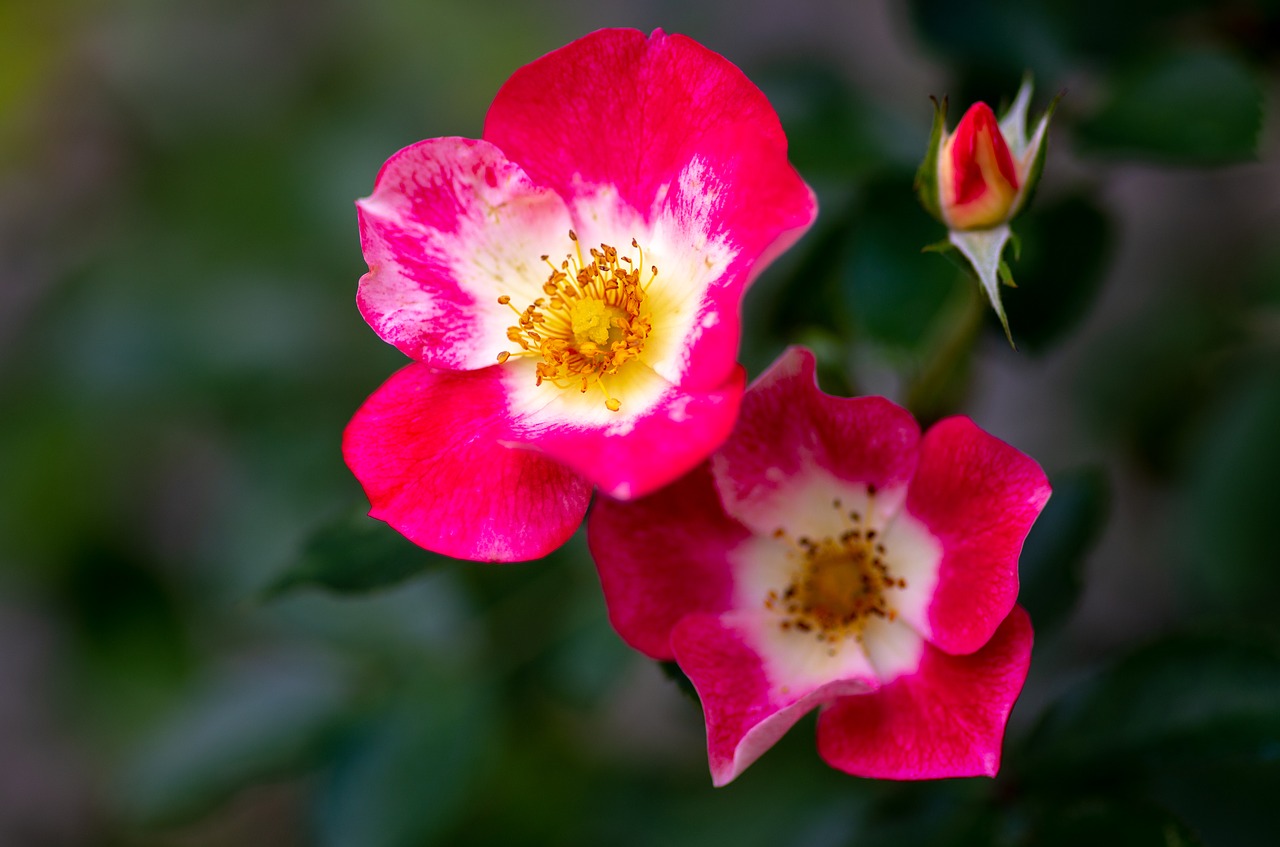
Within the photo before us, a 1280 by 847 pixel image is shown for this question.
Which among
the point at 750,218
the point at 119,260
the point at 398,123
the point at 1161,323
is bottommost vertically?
the point at 1161,323

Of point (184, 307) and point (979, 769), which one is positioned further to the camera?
point (184, 307)

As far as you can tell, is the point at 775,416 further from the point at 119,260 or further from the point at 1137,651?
the point at 119,260

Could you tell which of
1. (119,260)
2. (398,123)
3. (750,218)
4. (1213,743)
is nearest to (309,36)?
(398,123)

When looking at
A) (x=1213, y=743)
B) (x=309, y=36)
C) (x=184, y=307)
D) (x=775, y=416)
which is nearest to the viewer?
(x=775, y=416)

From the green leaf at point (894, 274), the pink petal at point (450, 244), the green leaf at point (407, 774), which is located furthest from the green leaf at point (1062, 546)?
the green leaf at point (407, 774)

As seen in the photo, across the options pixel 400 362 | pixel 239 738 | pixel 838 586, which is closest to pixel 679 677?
pixel 838 586

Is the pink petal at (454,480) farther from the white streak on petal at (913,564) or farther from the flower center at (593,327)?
the white streak on petal at (913,564)

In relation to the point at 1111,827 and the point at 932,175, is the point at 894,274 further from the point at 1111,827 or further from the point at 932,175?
the point at 1111,827
